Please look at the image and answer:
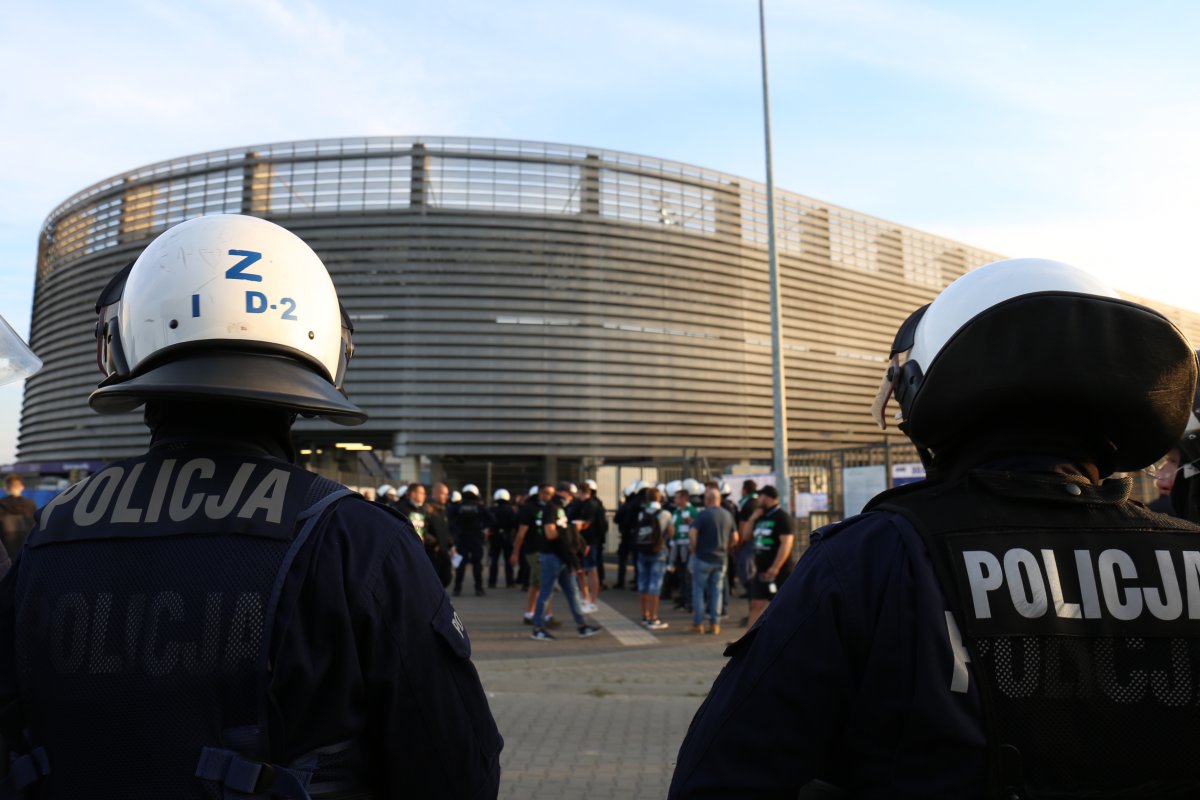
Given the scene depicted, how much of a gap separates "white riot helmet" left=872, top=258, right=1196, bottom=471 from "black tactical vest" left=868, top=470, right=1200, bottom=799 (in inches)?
5.1

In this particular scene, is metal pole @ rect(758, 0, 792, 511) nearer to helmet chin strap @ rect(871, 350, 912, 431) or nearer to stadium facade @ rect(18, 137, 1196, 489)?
helmet chin strap @ rect(871, 350, 912, 431)

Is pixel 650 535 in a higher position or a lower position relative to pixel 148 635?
lower

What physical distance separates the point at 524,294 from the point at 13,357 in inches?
1457

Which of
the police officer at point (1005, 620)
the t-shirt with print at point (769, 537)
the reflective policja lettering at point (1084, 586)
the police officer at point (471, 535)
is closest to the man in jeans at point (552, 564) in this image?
the t-shirt with print at point (769, 537)

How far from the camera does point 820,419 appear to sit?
4531 cm

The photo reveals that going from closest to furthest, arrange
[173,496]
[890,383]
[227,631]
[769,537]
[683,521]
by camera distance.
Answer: [227,631] < [173,496] < [890,383] < [769,537] < [683,521]

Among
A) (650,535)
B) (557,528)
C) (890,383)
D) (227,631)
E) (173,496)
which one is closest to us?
(227,631)

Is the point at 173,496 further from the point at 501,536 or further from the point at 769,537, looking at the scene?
the point at 501,536

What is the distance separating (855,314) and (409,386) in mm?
25073

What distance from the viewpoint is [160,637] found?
1318mm

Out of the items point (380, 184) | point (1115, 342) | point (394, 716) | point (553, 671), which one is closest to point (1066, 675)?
point (1115, 342)

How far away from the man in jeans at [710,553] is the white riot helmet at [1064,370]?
8.48m

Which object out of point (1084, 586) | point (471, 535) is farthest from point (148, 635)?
point (471, 535)

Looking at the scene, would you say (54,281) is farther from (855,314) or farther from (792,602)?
(792,602)
